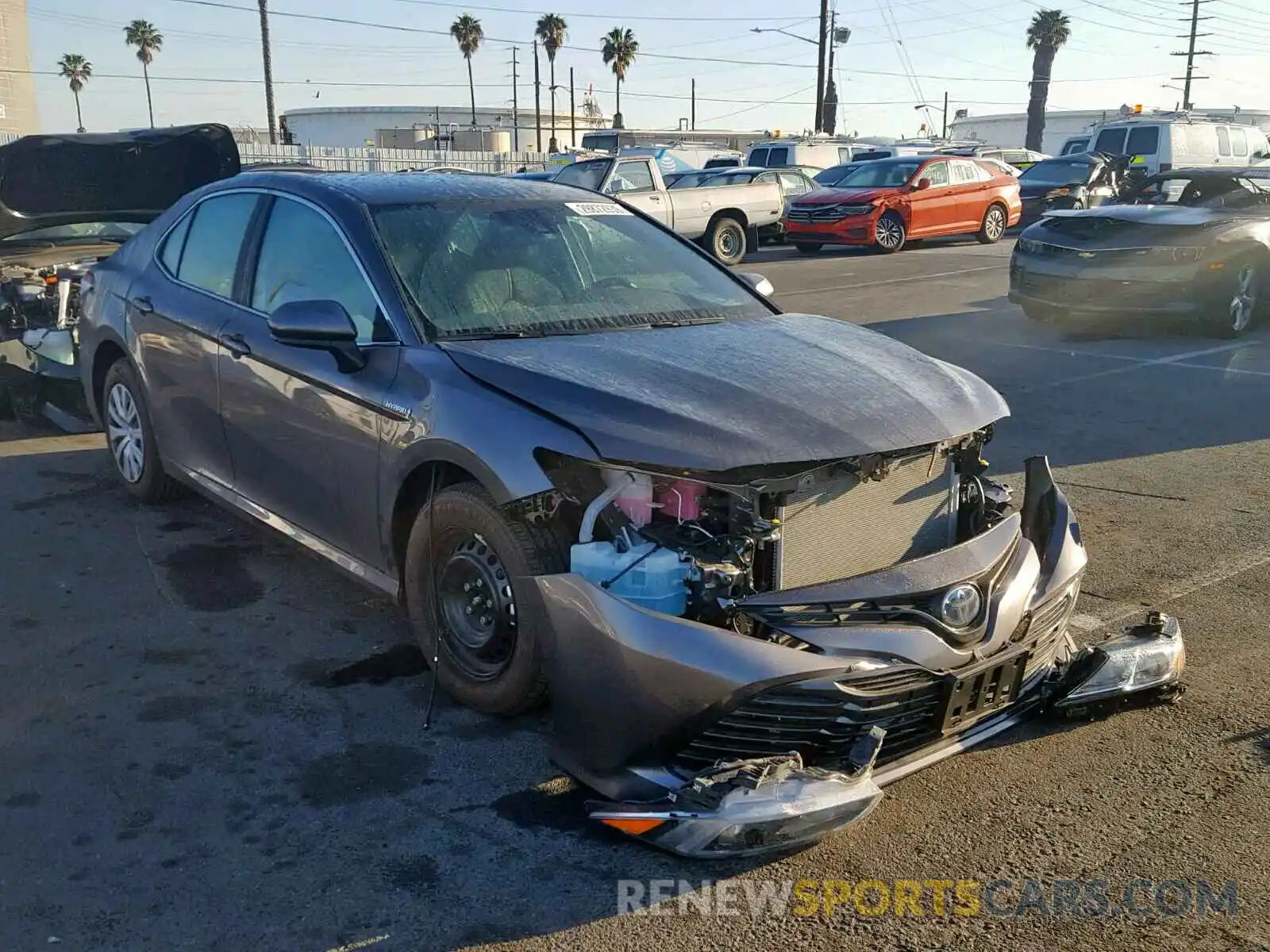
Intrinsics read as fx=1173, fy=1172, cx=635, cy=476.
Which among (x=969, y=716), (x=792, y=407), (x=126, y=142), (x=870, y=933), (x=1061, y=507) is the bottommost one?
(x=870, y=933)

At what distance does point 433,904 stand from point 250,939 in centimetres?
43

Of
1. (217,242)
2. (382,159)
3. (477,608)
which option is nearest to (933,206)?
(217,242)

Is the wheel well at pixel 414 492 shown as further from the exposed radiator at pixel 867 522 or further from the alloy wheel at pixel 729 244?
the alloy wheel at pixel 729 244

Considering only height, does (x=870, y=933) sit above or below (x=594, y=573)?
below

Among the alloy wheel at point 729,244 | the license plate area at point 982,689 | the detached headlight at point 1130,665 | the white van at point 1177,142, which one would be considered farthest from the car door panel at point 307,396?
the white van at point 1177,142

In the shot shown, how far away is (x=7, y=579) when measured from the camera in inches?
203

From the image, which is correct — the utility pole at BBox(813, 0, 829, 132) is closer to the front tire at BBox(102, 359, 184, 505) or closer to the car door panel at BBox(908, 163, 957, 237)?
the car door panel at BBox(908, 163, 957, 237)

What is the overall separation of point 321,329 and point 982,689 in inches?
93.0

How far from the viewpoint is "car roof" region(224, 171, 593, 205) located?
178 inches

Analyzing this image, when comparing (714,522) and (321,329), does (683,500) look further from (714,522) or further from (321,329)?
(321,329)

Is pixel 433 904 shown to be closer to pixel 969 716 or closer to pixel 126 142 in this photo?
pixel 969 716

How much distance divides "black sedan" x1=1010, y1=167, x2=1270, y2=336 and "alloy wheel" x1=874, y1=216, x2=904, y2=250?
9059 mm

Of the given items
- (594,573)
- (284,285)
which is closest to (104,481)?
(284,285)

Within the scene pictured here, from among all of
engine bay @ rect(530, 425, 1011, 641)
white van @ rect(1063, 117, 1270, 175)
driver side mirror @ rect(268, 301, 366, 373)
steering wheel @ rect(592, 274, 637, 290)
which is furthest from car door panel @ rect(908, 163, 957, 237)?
engine bay @ rect(530, 425, 1011, 641)
